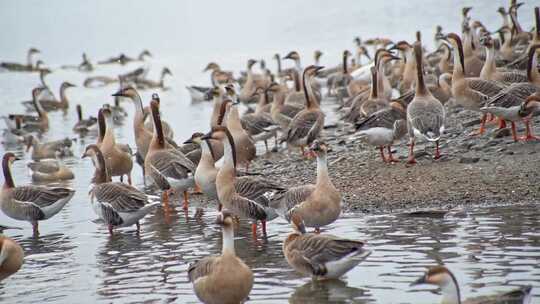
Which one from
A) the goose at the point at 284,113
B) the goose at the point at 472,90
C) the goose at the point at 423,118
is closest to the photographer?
the goose at the point at 423,118

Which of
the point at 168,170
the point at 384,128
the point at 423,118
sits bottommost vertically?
the point at 168,170

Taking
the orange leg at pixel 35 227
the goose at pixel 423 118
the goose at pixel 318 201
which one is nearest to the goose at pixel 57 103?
the orange leg at pixel 35 227

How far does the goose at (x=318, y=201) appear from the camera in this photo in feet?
32.9

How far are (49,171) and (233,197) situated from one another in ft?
23.7

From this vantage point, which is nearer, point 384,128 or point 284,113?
point 384,128

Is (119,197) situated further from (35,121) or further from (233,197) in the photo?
(35,121)

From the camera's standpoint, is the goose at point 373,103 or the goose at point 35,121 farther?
the goose at point 35,121

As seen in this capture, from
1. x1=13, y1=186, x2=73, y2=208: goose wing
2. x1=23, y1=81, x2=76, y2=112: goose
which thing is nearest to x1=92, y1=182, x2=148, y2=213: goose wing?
x1=13, y1=186, x2=73, y2=208: goose wing

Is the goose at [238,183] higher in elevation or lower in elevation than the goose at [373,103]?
lower

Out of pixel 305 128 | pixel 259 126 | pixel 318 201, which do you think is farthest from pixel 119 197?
pixel 259 126

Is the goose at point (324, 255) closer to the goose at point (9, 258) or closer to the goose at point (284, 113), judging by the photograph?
the goose at point (9, 258)

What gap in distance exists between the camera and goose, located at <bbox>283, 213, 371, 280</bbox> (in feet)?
27.3

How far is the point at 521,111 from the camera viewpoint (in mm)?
13312

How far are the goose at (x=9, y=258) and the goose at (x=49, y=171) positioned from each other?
7768 mm
